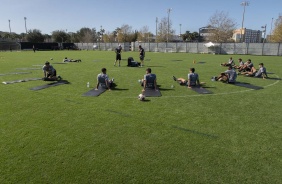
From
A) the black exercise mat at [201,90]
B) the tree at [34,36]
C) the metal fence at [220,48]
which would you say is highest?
the tree at [34,36]

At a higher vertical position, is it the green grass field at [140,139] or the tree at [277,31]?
the tree at [277,31]

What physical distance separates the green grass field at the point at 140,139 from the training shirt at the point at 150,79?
1365 millimetres

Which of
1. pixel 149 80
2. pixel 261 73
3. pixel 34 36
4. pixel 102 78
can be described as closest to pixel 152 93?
pixel 149 80

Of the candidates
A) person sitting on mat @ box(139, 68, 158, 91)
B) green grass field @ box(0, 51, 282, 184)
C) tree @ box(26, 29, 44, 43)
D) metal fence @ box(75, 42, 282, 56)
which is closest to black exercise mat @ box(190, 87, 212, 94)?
green grass field @ box(0, 51, 282, 184)

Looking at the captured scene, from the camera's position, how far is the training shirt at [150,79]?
10362 millimetres

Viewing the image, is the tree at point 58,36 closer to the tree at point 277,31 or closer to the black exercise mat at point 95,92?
the tree at point 277,31

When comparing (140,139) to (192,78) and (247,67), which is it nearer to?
(192,78)

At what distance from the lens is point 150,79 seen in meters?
10.4

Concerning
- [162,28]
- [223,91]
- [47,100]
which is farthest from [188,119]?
[162,28]

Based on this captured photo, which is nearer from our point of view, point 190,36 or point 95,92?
point 95,92

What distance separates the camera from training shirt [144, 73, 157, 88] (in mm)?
10362

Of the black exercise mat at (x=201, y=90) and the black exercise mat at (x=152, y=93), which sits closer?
the black exercise mat at (x=152, y=93)

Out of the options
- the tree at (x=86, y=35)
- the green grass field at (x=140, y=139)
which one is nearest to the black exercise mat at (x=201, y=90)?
the green grass field at (x=140, y=139)

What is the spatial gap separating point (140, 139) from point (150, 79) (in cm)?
526
